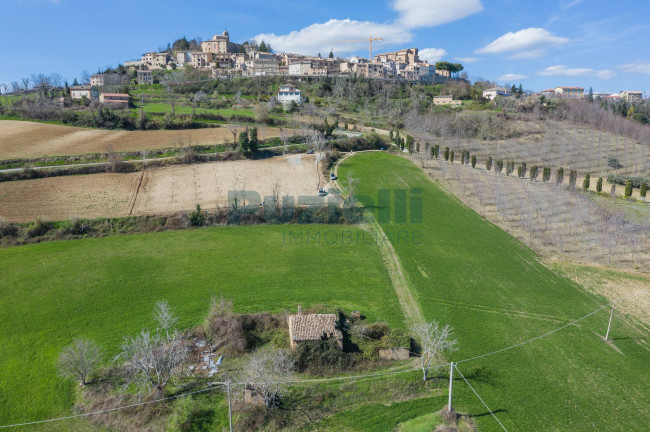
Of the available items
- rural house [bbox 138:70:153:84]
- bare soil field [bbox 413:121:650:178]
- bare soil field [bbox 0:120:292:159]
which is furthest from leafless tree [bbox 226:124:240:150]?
rural house [bbox 138:70:153:84]

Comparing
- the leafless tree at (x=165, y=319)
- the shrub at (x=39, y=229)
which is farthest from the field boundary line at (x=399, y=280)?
the shrub at (x=39, y=229)

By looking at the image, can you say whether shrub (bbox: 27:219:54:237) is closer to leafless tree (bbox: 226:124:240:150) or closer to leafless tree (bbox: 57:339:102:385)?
leafless tree (bbox: 57:339:102:385)

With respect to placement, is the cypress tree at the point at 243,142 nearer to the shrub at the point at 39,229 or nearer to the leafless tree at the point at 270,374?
the shrub at the point at 39,229

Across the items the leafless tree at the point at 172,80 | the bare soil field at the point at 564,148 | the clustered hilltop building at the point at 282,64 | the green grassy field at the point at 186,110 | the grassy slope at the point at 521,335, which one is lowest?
the grassy slope at the point at 521,335

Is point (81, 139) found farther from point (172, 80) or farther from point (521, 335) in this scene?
point (172, 80)

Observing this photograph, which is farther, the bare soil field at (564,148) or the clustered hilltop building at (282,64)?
the clustered hilltop building at (282,64)

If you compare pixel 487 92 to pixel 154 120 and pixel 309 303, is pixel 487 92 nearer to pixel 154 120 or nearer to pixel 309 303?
pixel 154 120

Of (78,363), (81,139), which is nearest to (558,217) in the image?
(78,363)
